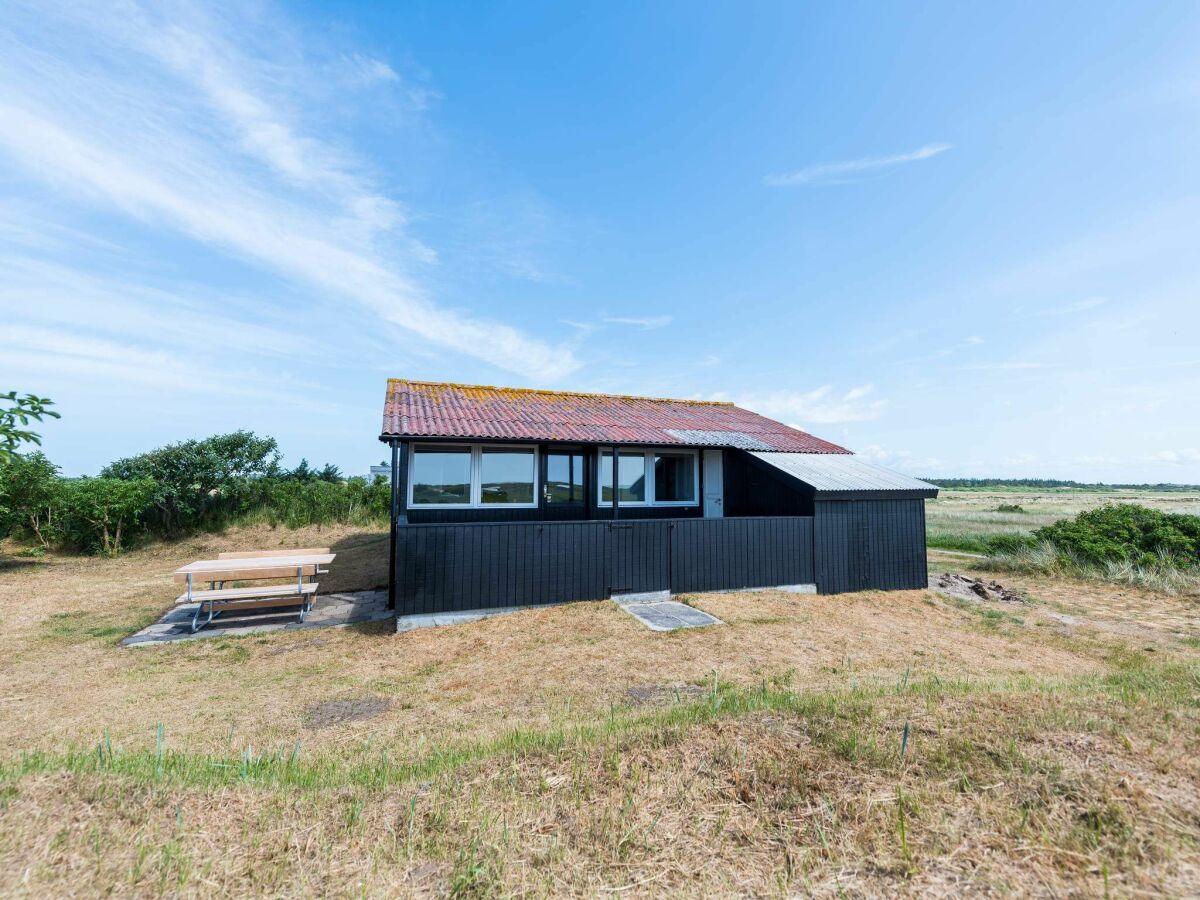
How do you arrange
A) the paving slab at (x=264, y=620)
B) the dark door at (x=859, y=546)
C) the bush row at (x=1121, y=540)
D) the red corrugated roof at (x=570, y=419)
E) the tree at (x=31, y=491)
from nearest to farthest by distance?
the paving slab at (x=264, y=620) → the red corrugated roof at (x=570, y=419) → the dark door at (x=859, y=546) → the bush row at (x=1121, y=540) → the tree at (x=31, y=491)

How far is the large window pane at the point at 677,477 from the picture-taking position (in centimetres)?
1300

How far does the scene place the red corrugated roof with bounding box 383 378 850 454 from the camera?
409 inches

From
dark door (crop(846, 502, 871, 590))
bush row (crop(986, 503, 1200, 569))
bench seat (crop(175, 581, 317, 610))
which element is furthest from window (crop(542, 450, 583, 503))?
bush row (crop(986, 503, 1200, 569))

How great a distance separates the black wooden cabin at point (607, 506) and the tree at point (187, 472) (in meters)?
11.6

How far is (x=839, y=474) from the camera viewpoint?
40.4 ft

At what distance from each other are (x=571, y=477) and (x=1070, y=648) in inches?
367

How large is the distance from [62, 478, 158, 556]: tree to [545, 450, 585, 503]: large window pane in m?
15.6

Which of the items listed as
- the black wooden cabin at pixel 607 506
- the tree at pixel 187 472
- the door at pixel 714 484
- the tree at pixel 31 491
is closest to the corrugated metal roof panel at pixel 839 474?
the black wooden cabin at pixel 607 506

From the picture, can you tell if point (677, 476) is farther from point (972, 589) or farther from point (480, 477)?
point (972, 589)

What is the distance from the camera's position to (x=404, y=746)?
171 inches

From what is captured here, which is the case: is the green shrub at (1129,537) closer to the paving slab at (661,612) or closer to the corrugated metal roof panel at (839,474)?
the corrugated metal roof panel at (839,474)

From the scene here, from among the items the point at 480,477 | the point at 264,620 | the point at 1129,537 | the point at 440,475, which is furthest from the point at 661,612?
the point at 1129,537

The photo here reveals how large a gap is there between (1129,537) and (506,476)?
1858 centimetres

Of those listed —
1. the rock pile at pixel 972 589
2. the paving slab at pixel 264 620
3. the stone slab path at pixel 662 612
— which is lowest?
the paving slab at pixel 264 620
